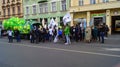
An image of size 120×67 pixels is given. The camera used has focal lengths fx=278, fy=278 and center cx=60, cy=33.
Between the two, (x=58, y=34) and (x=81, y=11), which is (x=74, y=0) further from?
(x=58, y=34)

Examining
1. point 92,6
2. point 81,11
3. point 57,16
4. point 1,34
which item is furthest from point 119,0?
point 1,34

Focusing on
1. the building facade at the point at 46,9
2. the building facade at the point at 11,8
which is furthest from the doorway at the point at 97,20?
the building facade at the point at 11,8

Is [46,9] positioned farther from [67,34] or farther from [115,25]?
[67,34]

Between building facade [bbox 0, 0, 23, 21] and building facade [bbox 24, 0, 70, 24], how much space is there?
2.60 meters

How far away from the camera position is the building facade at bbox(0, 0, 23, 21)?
2156 inches

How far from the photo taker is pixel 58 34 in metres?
25.9

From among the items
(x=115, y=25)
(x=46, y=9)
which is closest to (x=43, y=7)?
(x=46, y=9)

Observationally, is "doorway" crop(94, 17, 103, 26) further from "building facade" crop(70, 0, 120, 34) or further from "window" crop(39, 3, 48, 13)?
"window" crop(39, 3, 48, 13)

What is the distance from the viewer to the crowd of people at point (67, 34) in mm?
23891

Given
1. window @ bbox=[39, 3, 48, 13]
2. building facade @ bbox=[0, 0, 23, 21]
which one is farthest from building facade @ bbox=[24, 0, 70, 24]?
building facade @ bbox=[0, 0, 23, 21]

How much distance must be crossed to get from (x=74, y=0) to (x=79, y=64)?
28.7m

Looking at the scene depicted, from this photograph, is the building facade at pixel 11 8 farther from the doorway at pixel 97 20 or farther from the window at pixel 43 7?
the doorway at pixel 97 20

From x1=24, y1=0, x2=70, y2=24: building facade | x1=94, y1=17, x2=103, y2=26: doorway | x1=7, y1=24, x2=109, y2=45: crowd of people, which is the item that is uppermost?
x1=24, y1=0, x2=70, y2=24: building facade

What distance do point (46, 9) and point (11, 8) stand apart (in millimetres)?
13467
